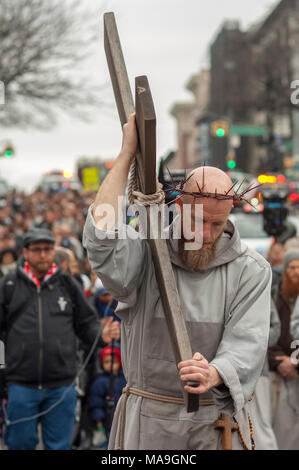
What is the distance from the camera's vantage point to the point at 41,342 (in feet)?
20.8

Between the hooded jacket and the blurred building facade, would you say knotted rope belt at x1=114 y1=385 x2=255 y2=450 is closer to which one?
the hooded jacket

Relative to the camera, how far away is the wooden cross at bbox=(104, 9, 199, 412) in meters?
2.90

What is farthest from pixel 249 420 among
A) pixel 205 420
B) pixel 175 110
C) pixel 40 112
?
pixel 175 110

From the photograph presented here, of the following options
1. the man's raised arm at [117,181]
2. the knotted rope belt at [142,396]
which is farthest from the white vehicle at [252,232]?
the man's raised arm at [117,181]

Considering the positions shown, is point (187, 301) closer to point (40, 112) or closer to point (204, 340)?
point (204, 340)

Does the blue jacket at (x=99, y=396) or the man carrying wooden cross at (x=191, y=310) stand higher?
the man carrying wooden cross at (x=191, y=310)

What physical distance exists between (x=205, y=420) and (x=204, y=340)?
308 millimetres

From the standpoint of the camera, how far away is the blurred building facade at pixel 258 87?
40106 millimetres

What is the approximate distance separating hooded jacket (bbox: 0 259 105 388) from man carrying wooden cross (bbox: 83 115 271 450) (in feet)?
9.72

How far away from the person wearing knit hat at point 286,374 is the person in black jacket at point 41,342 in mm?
1520

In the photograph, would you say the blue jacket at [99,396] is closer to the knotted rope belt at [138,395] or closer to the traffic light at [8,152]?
the knotted rope belt at [138,395]

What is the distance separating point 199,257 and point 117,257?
348mm

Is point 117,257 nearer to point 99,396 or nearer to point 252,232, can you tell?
point 99,396

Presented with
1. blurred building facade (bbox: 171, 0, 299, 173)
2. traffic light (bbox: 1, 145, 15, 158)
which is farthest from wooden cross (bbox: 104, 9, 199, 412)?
blurred building facade (bbox: 171, 0, 299, 173)
